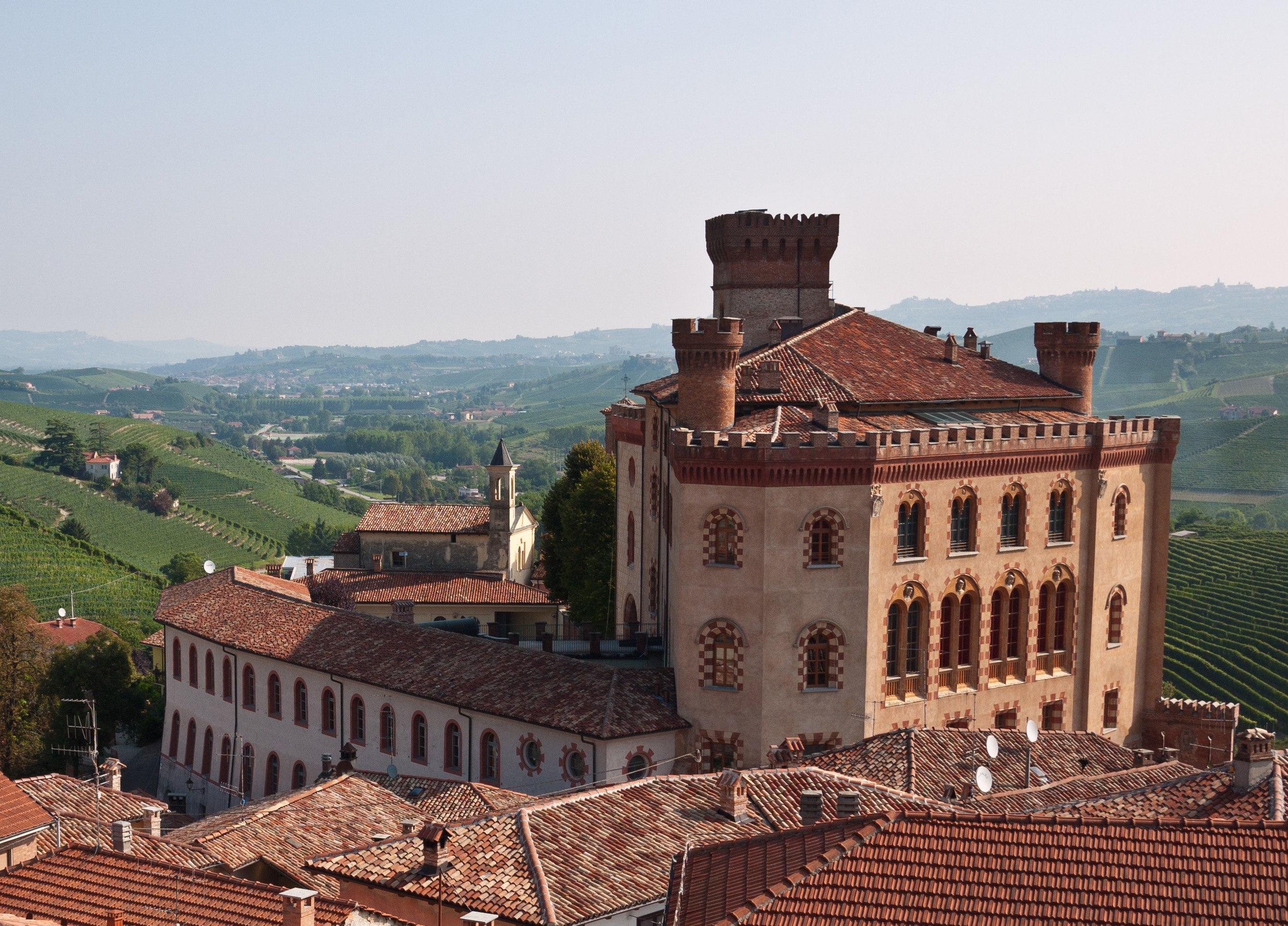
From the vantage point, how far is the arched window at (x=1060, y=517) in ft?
143

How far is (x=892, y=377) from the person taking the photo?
44.6 meters

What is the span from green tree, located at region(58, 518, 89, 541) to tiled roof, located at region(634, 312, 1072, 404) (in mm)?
91697

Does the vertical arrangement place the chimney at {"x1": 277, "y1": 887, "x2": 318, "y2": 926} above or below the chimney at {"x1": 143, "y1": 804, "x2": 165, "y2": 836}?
above

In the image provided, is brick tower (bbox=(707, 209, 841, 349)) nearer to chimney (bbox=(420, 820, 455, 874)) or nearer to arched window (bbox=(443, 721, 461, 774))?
arched window (bbox=(443, 721, 461, 774))

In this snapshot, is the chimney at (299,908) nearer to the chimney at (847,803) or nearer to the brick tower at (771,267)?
the chimney at (847,803)

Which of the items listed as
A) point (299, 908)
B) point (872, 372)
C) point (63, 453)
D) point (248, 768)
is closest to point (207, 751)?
point (248, 768)

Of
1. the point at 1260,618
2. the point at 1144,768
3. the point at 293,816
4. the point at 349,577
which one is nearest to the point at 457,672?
the point at 293,816

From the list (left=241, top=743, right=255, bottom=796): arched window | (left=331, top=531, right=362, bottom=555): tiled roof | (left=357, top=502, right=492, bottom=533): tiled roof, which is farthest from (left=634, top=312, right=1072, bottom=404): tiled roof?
(left=331, top=531, right=362, bottom=555): tiled roof

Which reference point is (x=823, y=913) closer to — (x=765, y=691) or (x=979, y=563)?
(x=765, y=691)

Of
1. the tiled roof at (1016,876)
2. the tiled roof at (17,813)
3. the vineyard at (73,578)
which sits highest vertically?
the tiled roof at (1016,876)

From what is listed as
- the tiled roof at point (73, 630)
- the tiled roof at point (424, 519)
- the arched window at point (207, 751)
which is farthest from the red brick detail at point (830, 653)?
the tiled roof at point (73, 630)

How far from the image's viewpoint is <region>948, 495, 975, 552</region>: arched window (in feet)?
134

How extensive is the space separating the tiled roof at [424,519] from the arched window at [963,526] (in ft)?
152

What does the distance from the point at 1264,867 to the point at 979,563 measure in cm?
2554
